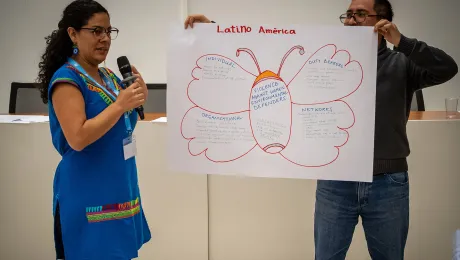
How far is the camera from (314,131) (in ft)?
4.48

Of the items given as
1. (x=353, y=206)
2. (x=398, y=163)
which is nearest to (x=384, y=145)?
(x=398, y=163)

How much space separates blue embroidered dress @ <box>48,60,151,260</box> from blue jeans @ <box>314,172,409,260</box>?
66 cm

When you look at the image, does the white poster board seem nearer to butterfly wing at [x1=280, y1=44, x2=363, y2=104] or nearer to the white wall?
butterfly wing at [x1=280, y1=44, x2=363, y2=104]

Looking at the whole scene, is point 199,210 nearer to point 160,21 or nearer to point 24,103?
point 24,103

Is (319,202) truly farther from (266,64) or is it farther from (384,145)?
(266,64)

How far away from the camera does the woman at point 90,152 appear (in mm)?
1210

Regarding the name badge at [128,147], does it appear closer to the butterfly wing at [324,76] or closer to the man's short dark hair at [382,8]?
the butterfly wing at [324,76]

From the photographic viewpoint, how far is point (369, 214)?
1.34 meters

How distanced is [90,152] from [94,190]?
116 millimetres

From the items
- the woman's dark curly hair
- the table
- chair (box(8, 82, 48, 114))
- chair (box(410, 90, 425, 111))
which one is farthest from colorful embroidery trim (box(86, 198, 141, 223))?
chair (box(410, 90, 425, 111))

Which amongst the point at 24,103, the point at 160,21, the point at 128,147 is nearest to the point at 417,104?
the point at 128,147

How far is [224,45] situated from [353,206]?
686 millimetres

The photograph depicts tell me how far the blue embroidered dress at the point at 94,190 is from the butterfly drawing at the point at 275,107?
0.89 ft

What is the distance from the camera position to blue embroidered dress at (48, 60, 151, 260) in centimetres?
123
